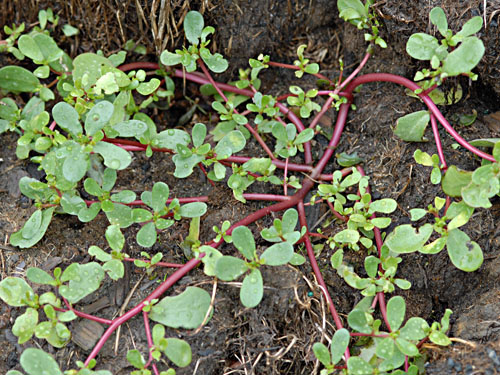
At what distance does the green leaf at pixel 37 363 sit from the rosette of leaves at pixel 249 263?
591 millimetres

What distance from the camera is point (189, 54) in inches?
83.2

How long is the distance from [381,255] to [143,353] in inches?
36.5

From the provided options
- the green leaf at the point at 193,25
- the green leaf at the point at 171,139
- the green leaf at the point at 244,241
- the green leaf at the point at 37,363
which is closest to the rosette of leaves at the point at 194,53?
the green leaf at the point at 193,25

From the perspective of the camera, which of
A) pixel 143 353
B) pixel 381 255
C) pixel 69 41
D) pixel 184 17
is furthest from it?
pixel 69 41

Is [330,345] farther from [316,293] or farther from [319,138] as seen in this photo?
[319,138]

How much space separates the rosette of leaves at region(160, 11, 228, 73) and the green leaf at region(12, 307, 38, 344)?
1.07 m

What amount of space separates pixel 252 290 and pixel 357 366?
1.37 ft

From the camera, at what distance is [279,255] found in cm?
174

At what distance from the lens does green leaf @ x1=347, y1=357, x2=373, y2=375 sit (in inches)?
65.9

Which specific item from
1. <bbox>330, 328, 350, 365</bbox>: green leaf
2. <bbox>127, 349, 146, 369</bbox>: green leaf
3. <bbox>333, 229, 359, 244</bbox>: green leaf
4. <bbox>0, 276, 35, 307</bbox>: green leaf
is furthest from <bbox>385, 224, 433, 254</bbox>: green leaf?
<bbox>0, 276, 35, 307</bbox>: green leaf

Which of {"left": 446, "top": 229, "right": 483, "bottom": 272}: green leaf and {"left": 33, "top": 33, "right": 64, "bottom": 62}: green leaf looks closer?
{"left": 446, "top": 229, "right": 483, "bottom": 272}: green leaf

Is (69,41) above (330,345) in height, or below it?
above

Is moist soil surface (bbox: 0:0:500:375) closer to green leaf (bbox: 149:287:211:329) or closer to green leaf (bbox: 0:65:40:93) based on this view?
green leaf (bbox: 149:287:211:329)

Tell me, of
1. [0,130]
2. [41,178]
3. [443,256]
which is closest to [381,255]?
[443,256]
